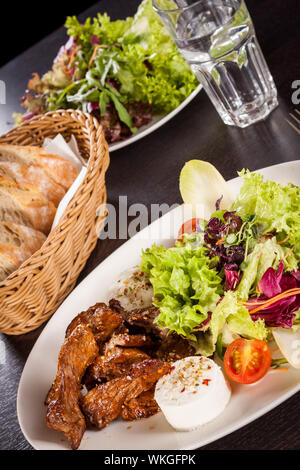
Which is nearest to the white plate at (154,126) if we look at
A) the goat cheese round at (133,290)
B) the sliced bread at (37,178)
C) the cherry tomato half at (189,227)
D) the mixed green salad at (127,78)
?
the mixed green salad at (127,78)

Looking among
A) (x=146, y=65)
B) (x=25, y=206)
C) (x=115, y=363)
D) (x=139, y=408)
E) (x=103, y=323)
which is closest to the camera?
(x=139, y=408)

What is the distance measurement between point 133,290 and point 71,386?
47cm

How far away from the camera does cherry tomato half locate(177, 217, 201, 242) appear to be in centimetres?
215

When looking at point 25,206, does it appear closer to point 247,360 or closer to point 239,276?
point 239,276

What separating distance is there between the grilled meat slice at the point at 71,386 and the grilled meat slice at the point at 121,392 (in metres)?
0.05

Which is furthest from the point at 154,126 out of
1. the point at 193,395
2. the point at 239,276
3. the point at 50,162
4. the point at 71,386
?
the point at 193,395

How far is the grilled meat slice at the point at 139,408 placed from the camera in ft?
5.56

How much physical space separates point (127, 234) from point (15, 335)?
27.6 inches

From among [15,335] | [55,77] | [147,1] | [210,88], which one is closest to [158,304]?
[15,335]

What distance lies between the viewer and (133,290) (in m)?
2.09

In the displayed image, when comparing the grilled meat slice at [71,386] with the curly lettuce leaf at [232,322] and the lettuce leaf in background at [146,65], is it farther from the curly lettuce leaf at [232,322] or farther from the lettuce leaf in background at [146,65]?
the lettuce leaf in background at [146,65]

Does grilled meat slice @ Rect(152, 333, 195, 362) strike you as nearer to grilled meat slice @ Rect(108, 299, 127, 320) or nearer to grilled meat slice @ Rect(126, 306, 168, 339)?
grilled meat slice @ Rect(126, 306, 168, 339)

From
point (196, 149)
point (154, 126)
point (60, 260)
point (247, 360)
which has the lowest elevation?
point (196, 149)

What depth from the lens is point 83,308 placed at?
2.19m
